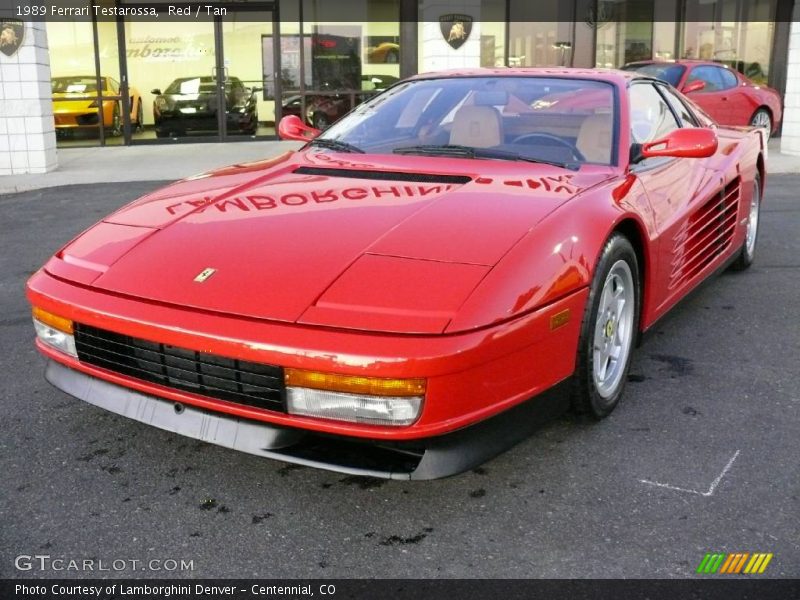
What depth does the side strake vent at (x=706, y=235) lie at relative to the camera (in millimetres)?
3682

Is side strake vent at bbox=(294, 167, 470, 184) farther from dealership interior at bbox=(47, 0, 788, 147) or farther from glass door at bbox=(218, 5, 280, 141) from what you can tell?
glass door at bbox=(218, 5, 280, 141)

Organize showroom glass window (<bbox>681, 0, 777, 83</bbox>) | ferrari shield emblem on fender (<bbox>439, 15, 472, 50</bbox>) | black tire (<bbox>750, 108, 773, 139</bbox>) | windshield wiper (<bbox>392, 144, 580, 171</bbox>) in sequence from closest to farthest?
windshield wiper (<bbox>392, 144, 580, 171</bbox>), black tire (<bbox>750, 108, 773, 139</bbox>), ferrari shield emblem on fender (<bbox>439, 15, 472, 50</bbox>), showroom glass window (<bbox>681, 0, 777, 83</bbox>)

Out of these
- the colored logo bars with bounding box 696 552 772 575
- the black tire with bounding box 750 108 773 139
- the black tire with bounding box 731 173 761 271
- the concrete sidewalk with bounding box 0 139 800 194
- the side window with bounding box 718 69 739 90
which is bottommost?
the colored logo bars with bounding box 696 552 772 575

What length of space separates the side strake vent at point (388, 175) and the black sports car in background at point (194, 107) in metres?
12.8

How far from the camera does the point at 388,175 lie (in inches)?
128

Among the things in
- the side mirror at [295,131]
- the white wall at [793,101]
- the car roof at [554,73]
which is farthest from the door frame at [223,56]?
the car roof at [554,73]

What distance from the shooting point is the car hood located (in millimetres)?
2389

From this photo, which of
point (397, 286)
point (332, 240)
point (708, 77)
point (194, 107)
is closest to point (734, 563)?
point (397, 286)

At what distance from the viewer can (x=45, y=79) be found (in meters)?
12.0

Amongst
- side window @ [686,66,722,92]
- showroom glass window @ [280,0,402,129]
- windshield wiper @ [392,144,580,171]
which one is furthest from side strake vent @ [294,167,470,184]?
showroom glass window @ [280,0,402,129]

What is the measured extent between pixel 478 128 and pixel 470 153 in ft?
0.55

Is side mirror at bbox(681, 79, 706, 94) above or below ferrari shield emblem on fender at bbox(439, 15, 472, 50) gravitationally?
below

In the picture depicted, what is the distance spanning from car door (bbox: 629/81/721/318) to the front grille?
173 centimetres

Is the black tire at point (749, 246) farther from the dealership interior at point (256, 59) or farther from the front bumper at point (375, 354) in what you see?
the dealership interior at point (256, 59)
